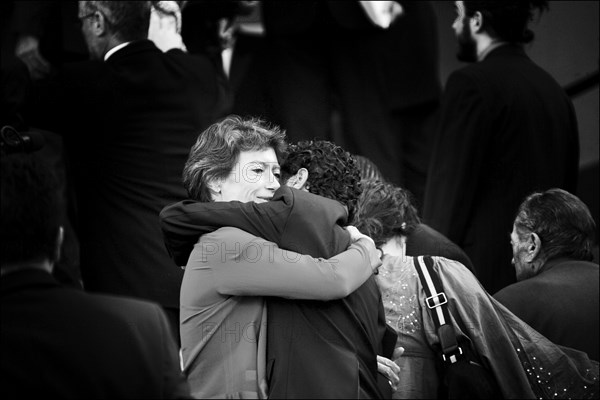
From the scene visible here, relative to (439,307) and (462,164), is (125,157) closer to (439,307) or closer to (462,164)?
(462,164)

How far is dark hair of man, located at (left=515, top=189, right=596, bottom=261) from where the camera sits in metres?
3.97

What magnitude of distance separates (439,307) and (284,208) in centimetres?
66

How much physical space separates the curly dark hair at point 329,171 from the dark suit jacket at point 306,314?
0.19m

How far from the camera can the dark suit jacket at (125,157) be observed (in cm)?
467

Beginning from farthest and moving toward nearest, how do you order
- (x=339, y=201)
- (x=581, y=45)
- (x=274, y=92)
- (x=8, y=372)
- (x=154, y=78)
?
(x=581, y=45) < (x=274, y=92) < (x=154, y=78) < (x=339, y=201) < (x=8, y=372)

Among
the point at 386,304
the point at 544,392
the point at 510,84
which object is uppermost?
the point at 510,84

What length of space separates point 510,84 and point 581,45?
5.02ft

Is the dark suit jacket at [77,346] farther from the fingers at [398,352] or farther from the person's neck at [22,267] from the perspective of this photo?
the fingers at [398,352]

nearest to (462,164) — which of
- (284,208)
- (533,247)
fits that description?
(533,247)

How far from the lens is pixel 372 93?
5914mm

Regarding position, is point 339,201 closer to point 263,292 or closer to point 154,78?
point 263,292

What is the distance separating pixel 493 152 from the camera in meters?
5.07

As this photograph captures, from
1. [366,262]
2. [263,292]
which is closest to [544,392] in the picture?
[366,262]

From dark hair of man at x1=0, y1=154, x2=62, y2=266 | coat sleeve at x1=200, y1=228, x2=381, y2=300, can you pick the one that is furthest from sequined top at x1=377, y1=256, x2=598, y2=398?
dark hair of man at x1=0, y1=154, x2=62, y2=266
